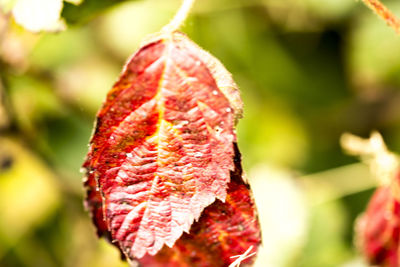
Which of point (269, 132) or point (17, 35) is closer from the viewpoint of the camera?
point (17, 35)

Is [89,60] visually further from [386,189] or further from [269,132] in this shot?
[386,189]

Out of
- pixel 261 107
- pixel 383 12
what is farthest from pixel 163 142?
pixel 261 107

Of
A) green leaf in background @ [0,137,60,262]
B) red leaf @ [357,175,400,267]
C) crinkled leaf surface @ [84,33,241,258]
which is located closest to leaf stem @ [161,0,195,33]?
crinkled leaf surface @ [84,33,241,258]

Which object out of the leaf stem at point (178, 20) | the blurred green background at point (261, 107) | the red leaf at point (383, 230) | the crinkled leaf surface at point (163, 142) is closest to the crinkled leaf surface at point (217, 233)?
the crinkled leaf surface at point (163, 142)

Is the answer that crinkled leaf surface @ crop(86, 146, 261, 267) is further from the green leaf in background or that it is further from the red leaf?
the green leaf in background

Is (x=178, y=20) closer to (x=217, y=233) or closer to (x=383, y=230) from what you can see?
(x=217, y=233)

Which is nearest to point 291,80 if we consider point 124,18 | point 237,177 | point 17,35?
point 124,18

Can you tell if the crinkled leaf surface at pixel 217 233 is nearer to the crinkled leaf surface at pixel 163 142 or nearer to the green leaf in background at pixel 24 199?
the crinkled leaf surface at pixel 163 142
